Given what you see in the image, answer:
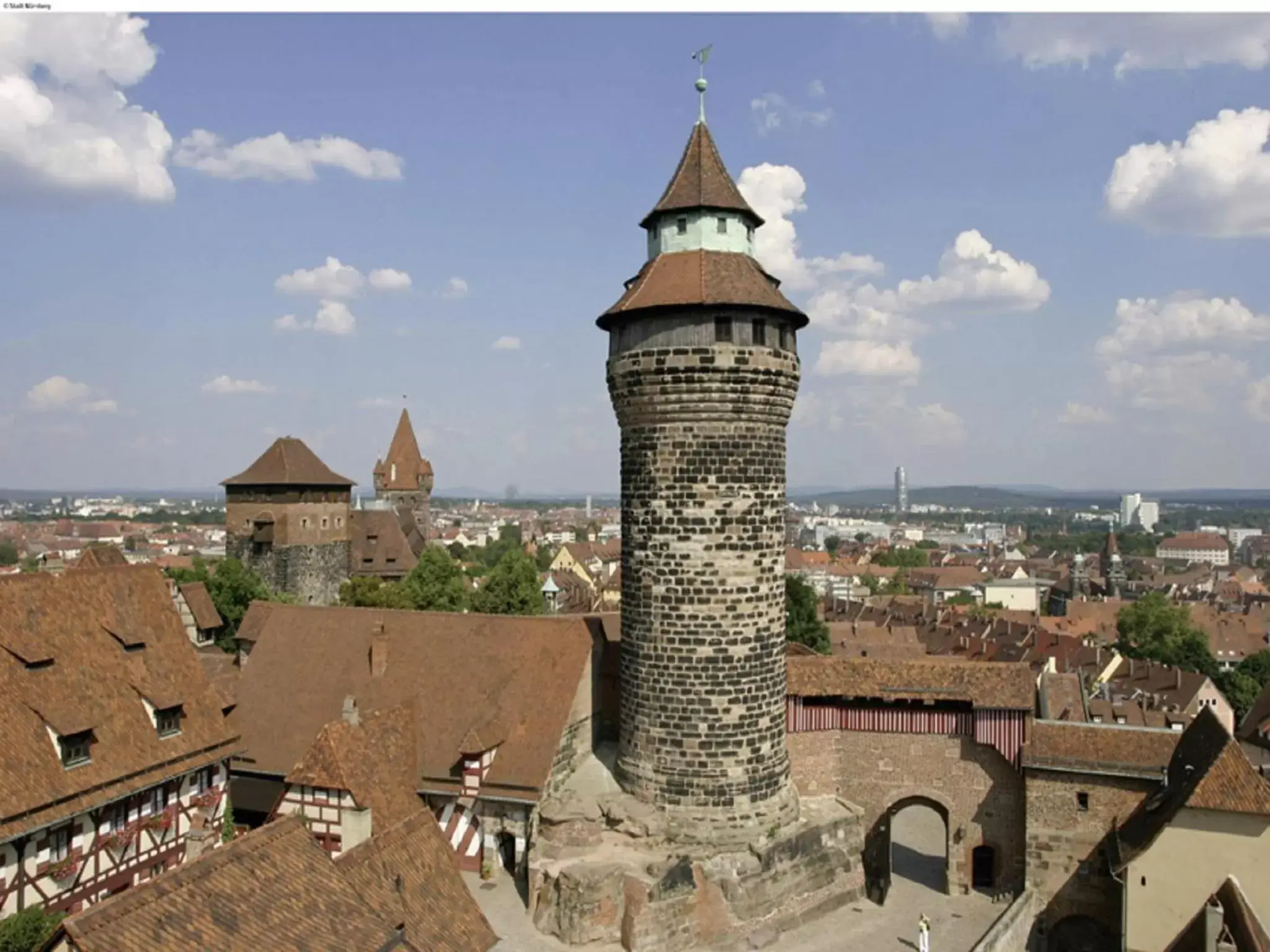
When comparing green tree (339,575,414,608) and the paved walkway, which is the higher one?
green tree (339,575,414,608)

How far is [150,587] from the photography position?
21172 millimetres

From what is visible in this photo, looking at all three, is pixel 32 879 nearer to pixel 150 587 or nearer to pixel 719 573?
pixel 150 587

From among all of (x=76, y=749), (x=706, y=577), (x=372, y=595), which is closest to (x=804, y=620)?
(x=372, y=595)

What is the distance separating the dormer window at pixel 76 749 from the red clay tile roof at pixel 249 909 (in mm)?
6037

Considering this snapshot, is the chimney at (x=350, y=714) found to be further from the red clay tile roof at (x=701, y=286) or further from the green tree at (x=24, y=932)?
the red clay tile roof at (x=701, y=286)

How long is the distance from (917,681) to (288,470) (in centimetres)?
3702

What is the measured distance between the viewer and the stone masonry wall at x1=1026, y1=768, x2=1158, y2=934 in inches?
750

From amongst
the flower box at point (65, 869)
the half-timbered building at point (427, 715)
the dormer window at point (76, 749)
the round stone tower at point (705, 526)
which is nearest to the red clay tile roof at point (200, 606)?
the half-timbered building at point (427, 715)

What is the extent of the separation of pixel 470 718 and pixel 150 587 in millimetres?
7091

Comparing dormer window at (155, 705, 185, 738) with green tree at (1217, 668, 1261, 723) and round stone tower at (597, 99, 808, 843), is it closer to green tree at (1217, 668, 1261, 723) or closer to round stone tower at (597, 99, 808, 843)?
round stone tower at (597, 99, 808, 843)

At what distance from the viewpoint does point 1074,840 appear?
19203mm

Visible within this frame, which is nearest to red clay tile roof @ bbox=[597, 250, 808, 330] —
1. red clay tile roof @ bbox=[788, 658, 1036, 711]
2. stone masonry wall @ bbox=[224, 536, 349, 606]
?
red clay tile roof @ bbox=[788, 658, 1036, 711]

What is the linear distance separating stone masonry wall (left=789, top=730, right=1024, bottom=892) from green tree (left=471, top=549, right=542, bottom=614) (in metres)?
20.9

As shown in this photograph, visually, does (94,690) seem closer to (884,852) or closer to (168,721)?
(168,721)
